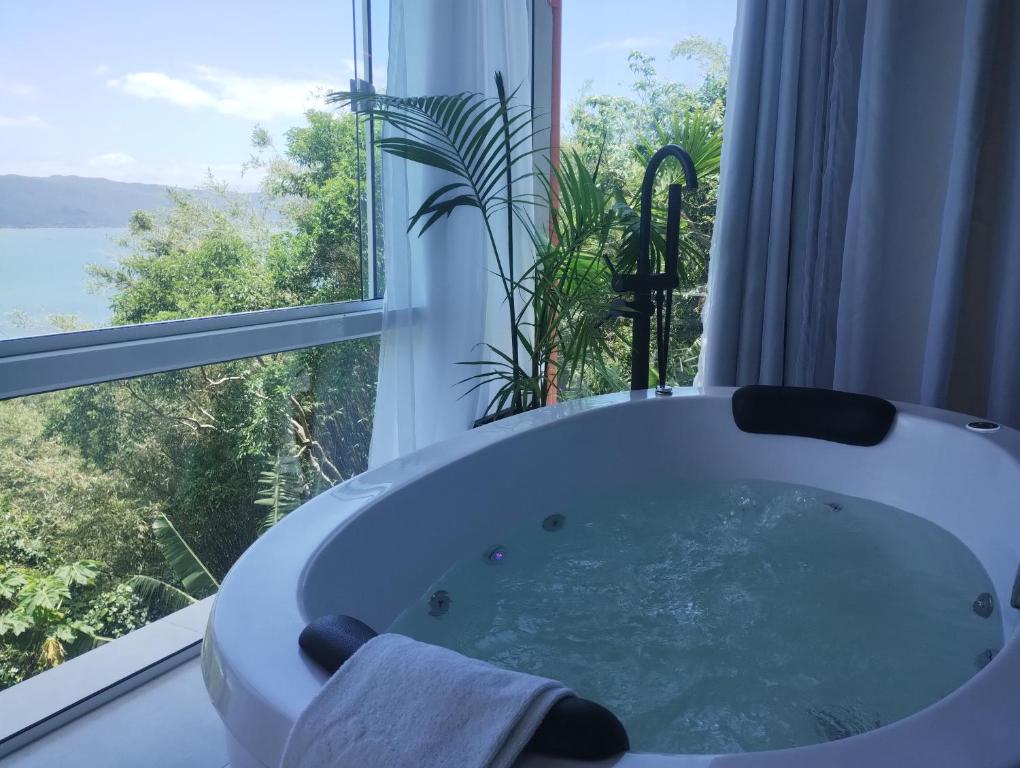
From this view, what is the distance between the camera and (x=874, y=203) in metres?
2.04

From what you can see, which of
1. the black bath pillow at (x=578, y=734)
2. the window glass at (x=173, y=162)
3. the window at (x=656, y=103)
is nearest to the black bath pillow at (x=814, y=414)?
the window at (x=656, y=103)

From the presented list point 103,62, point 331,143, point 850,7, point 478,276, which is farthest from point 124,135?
point 850,7

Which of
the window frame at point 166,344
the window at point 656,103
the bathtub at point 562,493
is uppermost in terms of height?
the window at point 656,103

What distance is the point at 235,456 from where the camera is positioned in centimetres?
213

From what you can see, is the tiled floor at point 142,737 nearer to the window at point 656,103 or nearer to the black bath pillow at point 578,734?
the black bath pillow at point 578,734

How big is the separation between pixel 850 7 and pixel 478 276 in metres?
1.24

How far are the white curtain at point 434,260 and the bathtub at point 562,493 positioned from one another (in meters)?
0.58

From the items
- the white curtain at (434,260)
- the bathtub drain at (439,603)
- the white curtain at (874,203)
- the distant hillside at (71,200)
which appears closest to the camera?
the bathtub drain at (439,603)

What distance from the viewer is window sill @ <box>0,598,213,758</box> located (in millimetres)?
1491

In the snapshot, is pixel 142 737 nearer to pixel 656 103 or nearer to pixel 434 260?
pixel 434 260

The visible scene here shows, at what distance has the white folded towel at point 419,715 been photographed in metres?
0.65

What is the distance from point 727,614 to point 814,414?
772 mm

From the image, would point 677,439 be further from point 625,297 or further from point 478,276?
point 478,276

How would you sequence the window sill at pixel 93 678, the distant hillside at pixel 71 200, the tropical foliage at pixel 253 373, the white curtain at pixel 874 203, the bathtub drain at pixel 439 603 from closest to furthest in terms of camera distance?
the bathtub drain at pixel 439 603, the window sill at pixel 93 678, the distant hillside at pixel 71 200, the tropical foliage at pixel 253 373, the white curtain at pixel 874 203
